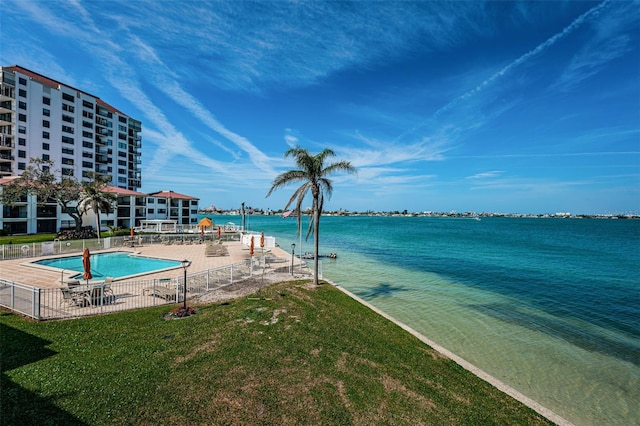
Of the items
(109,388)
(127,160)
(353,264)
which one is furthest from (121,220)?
(109,388)

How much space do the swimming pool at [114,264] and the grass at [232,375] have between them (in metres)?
10.7

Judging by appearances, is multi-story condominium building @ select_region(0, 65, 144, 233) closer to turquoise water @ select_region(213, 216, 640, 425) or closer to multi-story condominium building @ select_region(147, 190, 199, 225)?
multi-story condominium building @ select_region(147, 190, 199, 225)

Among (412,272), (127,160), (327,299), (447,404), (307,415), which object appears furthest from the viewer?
(127,160)

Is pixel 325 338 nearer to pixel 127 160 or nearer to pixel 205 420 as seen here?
pixel 205 420

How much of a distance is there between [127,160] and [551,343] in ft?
299

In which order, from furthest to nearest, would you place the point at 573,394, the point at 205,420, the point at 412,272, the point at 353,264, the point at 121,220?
the point at 121,220 < the point at 353,264 < the point at 412,272 < the point at 573,394 < the point at 205,420

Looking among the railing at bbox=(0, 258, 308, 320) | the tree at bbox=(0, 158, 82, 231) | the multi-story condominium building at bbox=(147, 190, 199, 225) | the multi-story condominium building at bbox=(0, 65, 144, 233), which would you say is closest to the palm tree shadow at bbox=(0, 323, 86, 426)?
the railing at bbox=(0, 258, 308, 320)

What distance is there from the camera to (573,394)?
915 cm

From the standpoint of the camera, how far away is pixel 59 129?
59531 millimetres

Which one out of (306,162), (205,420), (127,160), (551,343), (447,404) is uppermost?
(127,160)

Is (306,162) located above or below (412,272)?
above

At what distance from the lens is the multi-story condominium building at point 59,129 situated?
51969mm

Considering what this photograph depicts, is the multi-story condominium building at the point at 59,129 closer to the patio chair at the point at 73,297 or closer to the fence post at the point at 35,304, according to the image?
the patio chair at the point at 73,297

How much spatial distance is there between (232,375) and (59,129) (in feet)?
248
